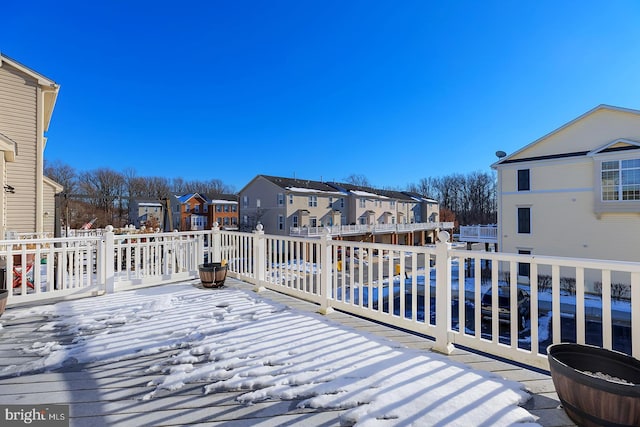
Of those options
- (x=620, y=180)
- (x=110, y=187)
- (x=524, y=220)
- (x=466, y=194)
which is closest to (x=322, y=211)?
(x=524, y=220)

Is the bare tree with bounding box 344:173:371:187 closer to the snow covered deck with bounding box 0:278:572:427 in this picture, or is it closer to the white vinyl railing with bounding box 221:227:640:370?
the white vinyl railing with bounding box 221:227:640:370

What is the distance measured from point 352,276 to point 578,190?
14.8m

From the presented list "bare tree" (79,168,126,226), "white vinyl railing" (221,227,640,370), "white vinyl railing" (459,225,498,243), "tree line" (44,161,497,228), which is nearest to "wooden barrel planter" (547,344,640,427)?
"white vinyl railing" (221,227,640,370)

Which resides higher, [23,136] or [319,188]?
[319,188]

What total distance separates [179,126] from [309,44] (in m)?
12.7

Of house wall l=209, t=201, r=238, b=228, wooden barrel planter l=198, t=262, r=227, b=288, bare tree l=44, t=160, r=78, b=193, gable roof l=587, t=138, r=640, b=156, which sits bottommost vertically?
wooden barrel planter l=198, t=262, r=227, b=288

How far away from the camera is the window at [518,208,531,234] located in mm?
14796

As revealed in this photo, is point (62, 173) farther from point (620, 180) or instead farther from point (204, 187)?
point (620, 180)

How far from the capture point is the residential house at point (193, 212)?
102 ft

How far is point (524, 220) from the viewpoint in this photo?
14.9 metres

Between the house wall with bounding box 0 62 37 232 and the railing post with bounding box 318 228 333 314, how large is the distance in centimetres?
906

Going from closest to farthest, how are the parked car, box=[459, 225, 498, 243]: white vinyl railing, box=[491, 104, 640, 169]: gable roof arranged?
the parked car, box=[491, 104, 640, 169]: gable roof, box=[459, 225, 498, 243]: white vinyl railing

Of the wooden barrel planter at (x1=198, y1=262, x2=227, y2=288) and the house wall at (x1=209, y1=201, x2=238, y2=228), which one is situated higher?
the house wall at (x1=209, y1=201, x2=238, y2=228)

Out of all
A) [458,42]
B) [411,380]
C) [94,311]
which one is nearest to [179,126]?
[458,42]
